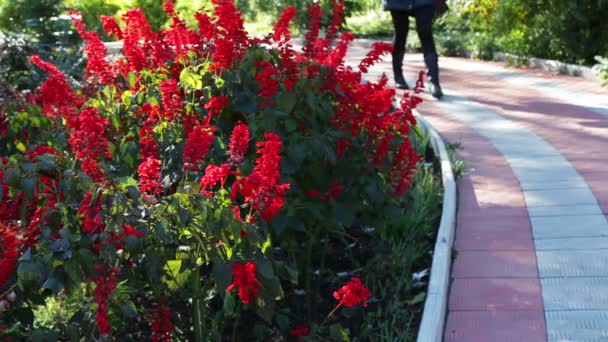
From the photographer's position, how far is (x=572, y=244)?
5.61m

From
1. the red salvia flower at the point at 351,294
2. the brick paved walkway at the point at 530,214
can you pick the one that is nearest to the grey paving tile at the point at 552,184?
the brick paved walkway at the point at 530,214

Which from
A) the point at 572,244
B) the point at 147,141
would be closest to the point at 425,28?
the point at 572,244

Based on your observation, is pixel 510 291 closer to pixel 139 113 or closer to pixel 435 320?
pixel 435 320

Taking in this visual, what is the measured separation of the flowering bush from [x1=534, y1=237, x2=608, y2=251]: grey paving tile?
104 cm

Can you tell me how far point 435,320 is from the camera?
4488mm

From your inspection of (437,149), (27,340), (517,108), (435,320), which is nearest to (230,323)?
(435,320)

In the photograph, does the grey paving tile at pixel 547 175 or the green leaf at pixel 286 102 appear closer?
the green leaf at pixel 286 102

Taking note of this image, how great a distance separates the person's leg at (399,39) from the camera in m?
10.5

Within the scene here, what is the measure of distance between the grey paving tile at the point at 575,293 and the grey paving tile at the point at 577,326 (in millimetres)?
74

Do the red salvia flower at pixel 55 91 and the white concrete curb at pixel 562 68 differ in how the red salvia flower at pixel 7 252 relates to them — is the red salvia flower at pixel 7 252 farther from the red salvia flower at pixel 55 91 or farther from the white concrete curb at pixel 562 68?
the white concrete curb at pixel 562 68

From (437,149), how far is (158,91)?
144 inches

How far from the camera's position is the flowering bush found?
11.4 feet

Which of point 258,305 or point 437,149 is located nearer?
point 258,305

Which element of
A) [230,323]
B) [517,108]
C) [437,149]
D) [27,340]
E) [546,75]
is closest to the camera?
[27,340]
